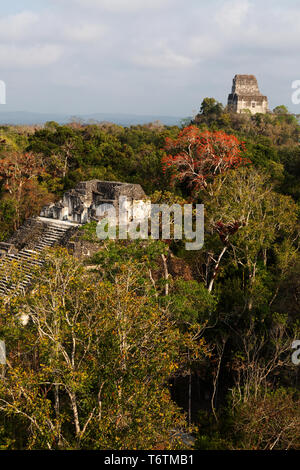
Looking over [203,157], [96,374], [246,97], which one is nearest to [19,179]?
[203,157]

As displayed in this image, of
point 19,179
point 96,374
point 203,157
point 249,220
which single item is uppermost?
point 203,157

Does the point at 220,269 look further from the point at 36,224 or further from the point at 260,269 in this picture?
the point at 36,224

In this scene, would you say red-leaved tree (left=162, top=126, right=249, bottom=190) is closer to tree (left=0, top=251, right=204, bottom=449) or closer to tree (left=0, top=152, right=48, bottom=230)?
tree (left=0, top=152, right=48, bottom=230)

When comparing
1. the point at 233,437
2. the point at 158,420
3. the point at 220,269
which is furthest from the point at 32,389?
the point at 220,269

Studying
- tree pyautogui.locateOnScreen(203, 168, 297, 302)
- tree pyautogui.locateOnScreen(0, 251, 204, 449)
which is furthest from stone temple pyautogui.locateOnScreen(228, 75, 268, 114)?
tree pyautogui.locateOnScreen(0, 251, 204, 449)

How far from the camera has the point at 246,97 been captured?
1956 inches

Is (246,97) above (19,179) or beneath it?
above

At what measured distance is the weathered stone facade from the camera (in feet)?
63.8

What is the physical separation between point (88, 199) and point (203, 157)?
22.4 feet

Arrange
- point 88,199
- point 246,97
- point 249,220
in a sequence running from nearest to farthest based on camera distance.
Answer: point 249,220 < point 88,199 < point 246,97

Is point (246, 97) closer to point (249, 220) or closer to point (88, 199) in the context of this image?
point (88, 199)

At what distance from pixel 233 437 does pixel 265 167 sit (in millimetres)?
16502

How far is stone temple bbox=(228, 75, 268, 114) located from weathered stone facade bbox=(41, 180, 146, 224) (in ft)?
110

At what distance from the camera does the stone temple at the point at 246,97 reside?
4972 cm
